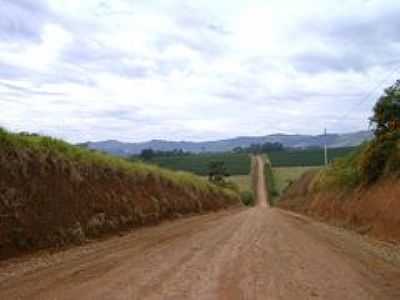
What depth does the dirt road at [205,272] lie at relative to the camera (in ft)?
28.8

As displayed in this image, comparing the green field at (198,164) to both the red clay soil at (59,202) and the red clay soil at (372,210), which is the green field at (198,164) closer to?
the red clay soil at (372,210)

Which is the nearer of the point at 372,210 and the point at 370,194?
the point at 372,210

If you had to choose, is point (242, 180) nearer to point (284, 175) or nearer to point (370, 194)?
point (284, 175)

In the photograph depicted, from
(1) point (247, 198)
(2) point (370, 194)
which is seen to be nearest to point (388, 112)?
(2) point (370, 194)

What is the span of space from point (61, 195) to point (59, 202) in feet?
1.27

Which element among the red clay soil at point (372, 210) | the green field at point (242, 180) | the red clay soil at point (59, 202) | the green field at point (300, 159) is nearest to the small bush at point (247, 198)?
the green field at point (242, 180)

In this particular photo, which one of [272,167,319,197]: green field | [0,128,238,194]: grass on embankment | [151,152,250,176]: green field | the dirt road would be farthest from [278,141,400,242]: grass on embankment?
[151,152,250,176]: green field

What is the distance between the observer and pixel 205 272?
10672mm

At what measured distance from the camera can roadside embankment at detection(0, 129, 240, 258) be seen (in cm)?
1358

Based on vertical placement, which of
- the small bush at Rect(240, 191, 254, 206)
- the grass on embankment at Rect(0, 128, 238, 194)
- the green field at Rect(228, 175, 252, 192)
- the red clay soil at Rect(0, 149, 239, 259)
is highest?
the grass on embankment at Rect(0, 128, 238, 194)

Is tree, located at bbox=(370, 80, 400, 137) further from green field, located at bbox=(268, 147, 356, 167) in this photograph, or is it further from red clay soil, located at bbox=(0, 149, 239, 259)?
green field, located at bbox=(268, 147, 356, 167)

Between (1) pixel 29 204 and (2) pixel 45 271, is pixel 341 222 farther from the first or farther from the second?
(2) pixel 45 271

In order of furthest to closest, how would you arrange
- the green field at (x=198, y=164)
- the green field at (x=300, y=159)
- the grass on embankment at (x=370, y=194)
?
the green field at (x=300, y=159), the green field at (x=198, y=164), the grass on embankment at (x=370, y=194)

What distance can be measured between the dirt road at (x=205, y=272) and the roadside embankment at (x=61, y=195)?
901 mm
